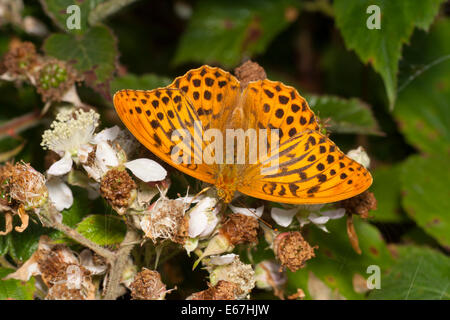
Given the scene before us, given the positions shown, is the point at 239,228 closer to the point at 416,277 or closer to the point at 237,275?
the point at 237,275

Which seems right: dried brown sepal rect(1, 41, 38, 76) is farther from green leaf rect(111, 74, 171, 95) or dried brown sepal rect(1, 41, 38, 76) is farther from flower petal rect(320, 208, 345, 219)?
flower petal rect(320, 208, 345, 219)

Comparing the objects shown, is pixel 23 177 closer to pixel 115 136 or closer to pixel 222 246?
pixel 115 136

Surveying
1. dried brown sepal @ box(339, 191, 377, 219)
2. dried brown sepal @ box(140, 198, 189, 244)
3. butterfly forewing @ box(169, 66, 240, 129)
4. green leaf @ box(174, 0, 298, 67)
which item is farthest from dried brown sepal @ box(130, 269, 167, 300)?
green leaf @ box(174, 0, 298, 67)

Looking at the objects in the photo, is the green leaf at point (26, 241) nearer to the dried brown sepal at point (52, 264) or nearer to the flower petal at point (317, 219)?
the dried brown sepal at point (52, 264)

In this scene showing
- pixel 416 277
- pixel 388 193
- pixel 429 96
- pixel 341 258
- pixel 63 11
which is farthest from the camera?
pixel 429 96

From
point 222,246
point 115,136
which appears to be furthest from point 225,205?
point 115,136

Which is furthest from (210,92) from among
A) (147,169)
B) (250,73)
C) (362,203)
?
(362,203)

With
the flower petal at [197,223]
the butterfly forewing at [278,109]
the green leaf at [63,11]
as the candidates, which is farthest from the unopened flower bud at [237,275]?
the green leaf at [63,11]
